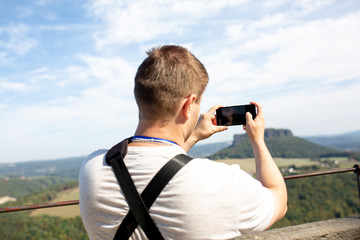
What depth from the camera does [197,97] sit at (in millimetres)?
1245

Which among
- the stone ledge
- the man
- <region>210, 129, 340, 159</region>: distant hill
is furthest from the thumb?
<region>210, 129, 340, 159</region>: distant hill

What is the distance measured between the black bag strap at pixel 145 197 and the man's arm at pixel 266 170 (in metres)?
0.37

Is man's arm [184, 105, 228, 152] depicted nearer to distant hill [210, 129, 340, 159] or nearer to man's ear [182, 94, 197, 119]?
man's ear [182, 94, 197, 119]

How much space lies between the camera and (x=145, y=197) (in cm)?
105

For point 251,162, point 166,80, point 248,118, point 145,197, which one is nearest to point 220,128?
point 248,118

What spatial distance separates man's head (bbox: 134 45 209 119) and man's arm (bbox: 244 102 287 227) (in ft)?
1.18

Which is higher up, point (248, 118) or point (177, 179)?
point (248, 118)

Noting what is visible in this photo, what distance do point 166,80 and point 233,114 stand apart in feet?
1.76

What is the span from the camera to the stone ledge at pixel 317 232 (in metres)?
2.75

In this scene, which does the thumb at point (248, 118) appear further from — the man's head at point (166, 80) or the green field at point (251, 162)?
the man's head at point (166, 80)

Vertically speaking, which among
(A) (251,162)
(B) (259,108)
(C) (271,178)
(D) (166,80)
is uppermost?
(D) (166,80)

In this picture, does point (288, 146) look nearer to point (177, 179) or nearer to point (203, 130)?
point (203, 130)

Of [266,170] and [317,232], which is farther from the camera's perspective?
[317,232]

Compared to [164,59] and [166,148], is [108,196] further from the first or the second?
[164,59]
